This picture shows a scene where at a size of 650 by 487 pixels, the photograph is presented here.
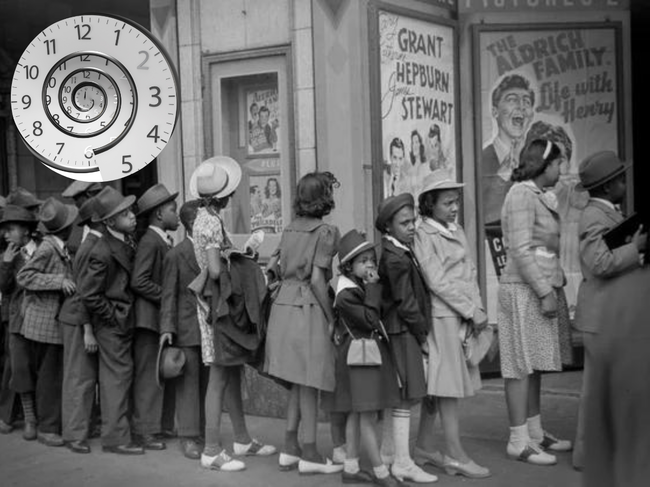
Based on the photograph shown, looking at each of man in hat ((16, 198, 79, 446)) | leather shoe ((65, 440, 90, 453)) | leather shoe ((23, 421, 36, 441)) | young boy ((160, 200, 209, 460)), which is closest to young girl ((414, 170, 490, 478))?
young boy ((160, 200, 209, 460))

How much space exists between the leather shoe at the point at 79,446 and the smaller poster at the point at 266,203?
2115 millimetres

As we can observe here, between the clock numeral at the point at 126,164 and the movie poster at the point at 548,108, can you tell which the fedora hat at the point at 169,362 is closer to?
the clock numeral at the point at 126,164

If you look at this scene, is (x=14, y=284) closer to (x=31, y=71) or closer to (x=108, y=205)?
(x=108, y=205)

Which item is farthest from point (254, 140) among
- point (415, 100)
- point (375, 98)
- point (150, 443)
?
point (150, 443)

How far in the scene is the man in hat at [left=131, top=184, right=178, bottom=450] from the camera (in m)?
6.52

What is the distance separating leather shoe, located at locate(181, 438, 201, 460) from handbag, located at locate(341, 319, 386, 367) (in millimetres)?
1485

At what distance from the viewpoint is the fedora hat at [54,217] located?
7.07 meters

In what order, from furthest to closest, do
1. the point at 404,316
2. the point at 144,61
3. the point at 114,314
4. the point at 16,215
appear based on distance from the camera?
1. the point at 16,215
2. the point at 114,314
3. the point at 404,316
4. the point at 144,61

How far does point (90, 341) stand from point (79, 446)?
0.75 meters

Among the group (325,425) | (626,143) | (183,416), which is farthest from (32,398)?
(626,143)

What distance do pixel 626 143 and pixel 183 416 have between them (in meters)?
4.48

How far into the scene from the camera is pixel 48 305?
701 cm

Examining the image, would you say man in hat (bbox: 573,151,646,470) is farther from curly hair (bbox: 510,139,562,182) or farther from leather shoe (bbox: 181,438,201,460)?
leather shoe (bbox: 181,438,201,460)

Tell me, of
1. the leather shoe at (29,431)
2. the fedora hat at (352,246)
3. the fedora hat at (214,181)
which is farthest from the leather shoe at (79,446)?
the fedora hat at (352,246)
